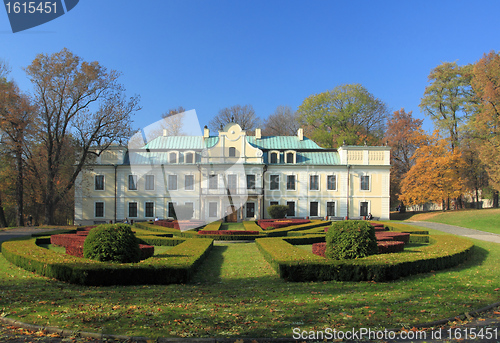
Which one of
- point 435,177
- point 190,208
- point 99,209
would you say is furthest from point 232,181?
point 435,177

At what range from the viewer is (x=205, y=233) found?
65.2ft

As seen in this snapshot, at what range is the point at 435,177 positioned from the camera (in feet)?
116

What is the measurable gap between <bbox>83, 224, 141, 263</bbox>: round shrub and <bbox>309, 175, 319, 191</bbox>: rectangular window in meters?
27.7

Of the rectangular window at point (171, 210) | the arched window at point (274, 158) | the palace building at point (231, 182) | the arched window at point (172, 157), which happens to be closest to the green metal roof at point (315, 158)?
the palace building at point (231, 182)

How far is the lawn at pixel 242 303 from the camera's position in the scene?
522 cm

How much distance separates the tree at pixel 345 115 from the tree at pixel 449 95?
627 centimetres

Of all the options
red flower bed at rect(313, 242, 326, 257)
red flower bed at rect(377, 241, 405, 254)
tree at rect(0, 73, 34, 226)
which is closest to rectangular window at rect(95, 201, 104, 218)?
tree at rect(0, 73, 34, 226)

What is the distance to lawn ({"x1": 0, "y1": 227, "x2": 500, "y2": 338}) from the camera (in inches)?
206

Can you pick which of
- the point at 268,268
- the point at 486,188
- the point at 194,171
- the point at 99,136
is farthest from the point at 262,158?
the point at 486,188

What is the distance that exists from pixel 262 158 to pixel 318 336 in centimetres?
3129

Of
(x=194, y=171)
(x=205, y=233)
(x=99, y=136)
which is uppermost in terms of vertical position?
(x=99, y=136)

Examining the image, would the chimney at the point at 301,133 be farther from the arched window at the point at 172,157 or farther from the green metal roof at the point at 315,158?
the arched window at the point at 172,157

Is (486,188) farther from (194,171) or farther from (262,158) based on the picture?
(194,171)

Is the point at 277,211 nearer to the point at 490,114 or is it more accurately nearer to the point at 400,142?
the point at 400,142
